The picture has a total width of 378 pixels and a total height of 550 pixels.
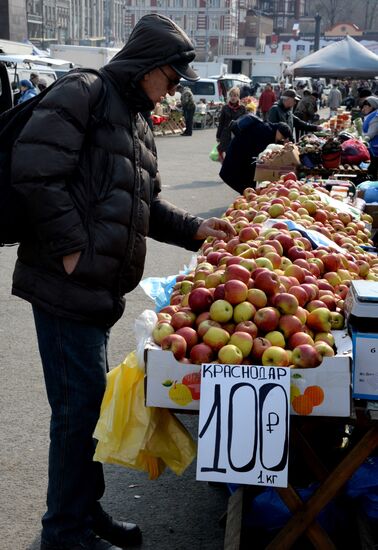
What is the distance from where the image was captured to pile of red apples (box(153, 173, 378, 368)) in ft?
8.71

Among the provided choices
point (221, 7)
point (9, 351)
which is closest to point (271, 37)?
point (221, 7)

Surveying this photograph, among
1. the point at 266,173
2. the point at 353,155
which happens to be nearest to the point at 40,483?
the point at 266,173

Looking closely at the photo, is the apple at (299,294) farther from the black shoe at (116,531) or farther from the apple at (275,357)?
the black shoe at (116,531)

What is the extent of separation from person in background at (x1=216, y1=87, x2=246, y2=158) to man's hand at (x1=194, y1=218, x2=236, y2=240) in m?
10.5

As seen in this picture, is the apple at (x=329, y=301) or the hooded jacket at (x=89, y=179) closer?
the hooded jacket at (x=89, y=179)

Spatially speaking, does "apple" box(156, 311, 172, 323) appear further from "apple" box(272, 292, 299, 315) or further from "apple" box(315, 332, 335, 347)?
"apple" box(315, 332, 335, 347)

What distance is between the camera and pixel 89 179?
2699mm

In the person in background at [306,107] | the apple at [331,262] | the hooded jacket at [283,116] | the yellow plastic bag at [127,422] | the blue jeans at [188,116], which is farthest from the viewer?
the blue jeans at [188,116]

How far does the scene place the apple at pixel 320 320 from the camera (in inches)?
112

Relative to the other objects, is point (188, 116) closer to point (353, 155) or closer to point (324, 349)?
point (353, 155)

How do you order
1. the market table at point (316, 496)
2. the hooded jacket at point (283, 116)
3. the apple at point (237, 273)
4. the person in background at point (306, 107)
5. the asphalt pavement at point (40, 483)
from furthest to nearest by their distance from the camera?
the person in background at point (306, 107) → the hooded jacket at point (283, 116) → the asphalt pavement at point (40, 483) → the apple at point (237, 273) → the market table at point (316, 496)

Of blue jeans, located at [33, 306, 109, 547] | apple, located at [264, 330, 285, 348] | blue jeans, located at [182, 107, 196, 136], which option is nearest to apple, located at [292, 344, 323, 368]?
apple, located at [264, 330, 285, 348]

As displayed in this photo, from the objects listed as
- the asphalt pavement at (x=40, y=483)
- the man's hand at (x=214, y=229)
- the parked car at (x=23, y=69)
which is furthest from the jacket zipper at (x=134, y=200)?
the parked car at (x=23, y=69)

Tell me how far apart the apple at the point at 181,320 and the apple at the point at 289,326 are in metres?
0.32
